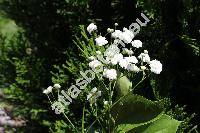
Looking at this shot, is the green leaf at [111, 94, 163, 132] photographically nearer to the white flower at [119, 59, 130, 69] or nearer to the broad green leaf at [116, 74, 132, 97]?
the broad green leaf at [116, 74, 132, 97]

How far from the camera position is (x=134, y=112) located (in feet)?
6.84

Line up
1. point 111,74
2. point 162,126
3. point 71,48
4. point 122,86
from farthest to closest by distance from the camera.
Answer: point 71,48 → point 122,86 → point 162,126 → point 111,74

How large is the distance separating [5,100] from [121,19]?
112 cm

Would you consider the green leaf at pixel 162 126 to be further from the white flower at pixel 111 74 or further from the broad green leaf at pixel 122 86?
the white flower at pixel 111 74

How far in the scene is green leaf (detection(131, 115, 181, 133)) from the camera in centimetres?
197

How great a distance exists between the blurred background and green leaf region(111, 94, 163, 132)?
22 cm

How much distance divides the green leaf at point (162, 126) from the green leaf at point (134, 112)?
0.16 ft

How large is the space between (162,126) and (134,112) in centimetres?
15

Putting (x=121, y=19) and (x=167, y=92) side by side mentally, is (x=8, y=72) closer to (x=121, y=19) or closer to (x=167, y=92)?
(x=121, y=19)

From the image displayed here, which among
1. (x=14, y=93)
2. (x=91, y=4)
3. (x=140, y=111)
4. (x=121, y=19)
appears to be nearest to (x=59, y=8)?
(x=91, y=4)

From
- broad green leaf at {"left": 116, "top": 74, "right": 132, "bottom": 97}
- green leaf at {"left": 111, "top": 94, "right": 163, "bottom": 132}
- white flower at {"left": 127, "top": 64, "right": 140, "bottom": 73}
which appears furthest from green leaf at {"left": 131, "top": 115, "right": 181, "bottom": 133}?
white flower at {"left": 127, "top": 64, "right": 140, "bottom": 73}

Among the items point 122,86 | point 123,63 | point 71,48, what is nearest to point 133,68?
point 123,63

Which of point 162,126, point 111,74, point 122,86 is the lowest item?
point 162,126

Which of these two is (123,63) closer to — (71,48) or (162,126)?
(162,126)
